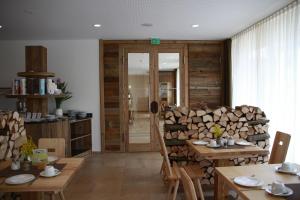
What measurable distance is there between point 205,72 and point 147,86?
1.41m

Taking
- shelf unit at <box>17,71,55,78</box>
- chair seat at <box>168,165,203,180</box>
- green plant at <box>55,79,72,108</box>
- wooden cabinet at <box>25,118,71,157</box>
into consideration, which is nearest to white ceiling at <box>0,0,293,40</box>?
shelf unit at <box>17,71,55,78</box>

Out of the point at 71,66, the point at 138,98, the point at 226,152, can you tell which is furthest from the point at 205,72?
the point at 226,152

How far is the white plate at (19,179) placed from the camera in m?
2.18

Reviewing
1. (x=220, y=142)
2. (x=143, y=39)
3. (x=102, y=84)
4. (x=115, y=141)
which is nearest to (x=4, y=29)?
(x=102, y=84)

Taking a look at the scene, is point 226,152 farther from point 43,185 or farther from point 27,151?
point 27,151

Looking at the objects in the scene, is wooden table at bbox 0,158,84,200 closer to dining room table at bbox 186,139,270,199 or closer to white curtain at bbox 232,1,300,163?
dining room table at bbox 186,139,270,199

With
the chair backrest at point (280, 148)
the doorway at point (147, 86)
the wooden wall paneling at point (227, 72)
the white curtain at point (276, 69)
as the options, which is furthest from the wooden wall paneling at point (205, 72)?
the chair backrest at point (280, 148)

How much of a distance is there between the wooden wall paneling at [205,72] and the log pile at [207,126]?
2098 millimetres

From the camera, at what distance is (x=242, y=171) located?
2.38m

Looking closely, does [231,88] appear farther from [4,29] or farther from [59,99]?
[4,29]

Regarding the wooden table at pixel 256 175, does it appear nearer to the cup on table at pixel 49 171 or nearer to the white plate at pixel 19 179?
the cup on table at pixel 49 171

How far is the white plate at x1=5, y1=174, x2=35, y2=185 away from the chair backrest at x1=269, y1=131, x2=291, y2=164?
2.52m

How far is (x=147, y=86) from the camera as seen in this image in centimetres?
627

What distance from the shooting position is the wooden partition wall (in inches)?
243
